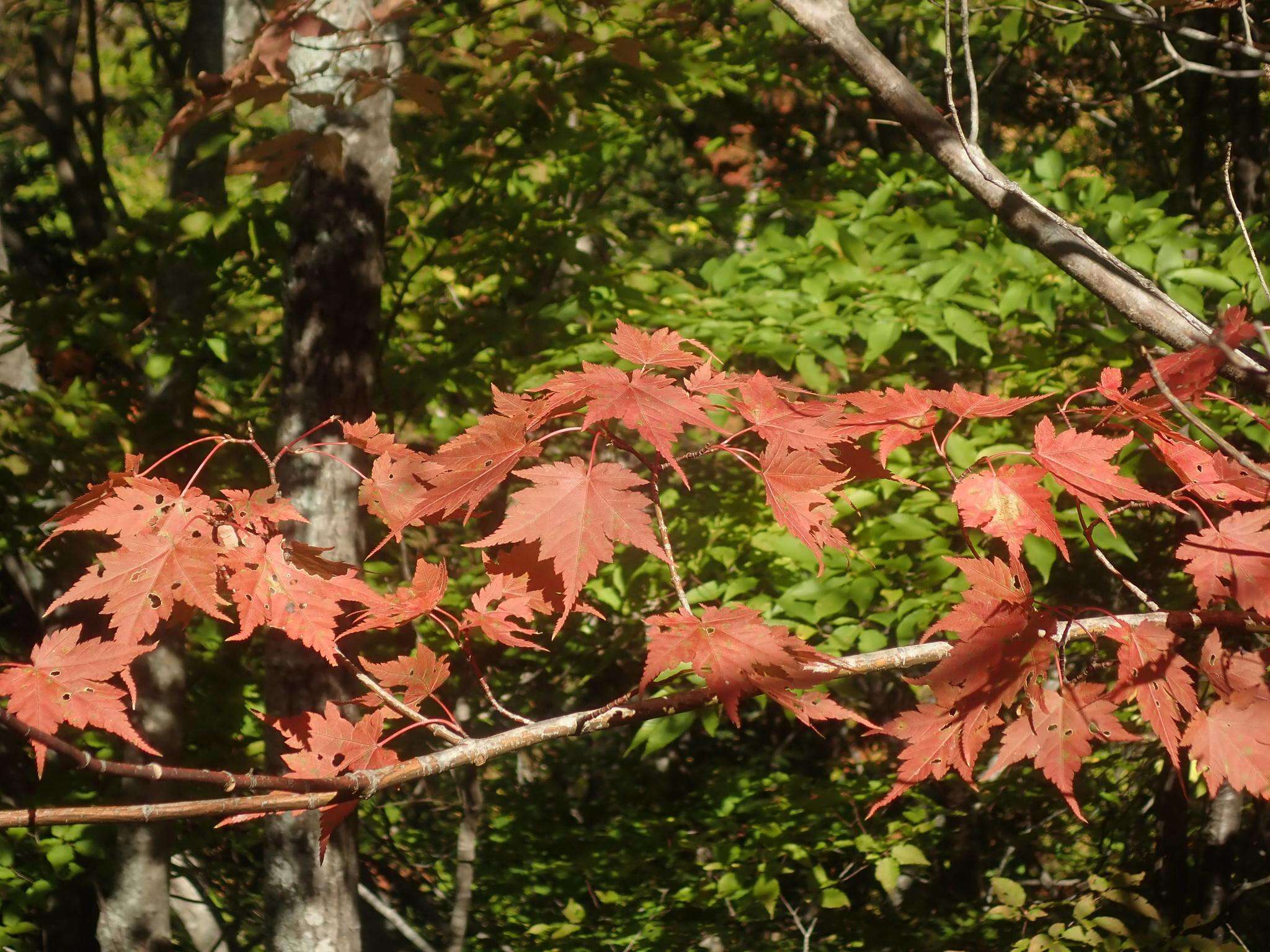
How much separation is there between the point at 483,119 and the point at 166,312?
1548 mm

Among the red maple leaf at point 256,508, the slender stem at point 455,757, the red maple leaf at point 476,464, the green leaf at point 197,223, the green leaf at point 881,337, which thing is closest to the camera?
the slender stem at point 455,757

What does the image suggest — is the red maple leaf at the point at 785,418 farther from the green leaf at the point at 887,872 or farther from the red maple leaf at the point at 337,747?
the green leaf at the point at 887,872

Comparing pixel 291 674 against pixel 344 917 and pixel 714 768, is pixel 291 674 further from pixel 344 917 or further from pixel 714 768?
pixel 714 768

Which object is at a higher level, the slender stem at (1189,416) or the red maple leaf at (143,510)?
the slender stem at (1189,416)

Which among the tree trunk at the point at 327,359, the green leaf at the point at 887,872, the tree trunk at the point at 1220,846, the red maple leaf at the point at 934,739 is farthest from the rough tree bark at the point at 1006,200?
the tree trunk at the point at 1220,846

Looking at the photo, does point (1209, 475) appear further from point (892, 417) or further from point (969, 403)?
point (892, 417)

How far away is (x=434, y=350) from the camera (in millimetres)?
4113

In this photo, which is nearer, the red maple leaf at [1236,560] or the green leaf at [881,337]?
the red maple leaf at [1236,560]

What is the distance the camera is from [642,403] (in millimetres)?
1446

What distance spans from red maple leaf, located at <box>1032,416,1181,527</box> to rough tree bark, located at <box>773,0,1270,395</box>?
0.64ft

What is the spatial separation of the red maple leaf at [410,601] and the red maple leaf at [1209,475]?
4.06 ft

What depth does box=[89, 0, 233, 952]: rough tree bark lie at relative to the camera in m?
3.79

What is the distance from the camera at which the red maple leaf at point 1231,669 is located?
1.54 meters

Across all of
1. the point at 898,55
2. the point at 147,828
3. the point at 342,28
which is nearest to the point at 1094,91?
the point at 898,55
